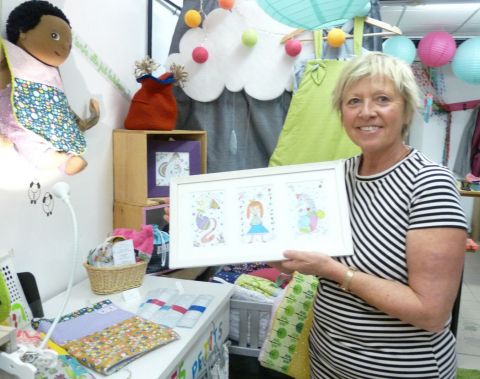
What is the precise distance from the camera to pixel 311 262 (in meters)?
0.99

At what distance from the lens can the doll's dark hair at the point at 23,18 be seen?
1.22 metres

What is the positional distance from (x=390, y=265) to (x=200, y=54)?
156 cm

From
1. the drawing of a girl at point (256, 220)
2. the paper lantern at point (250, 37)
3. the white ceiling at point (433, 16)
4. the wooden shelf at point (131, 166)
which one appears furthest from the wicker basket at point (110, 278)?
the white ceiling at point (433, 16)

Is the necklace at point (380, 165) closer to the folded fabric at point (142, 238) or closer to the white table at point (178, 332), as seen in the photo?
the white table at point (178, 332)

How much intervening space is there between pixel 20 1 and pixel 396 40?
3.18 metres

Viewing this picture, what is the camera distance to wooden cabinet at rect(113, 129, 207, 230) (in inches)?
70.8

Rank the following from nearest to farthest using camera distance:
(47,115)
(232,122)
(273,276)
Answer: (47,115) → (273,276) → (232,122)

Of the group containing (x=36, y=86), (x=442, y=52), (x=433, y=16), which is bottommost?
(x=36, y=86)

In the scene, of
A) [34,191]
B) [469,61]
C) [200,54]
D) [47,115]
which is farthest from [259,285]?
[469,61]

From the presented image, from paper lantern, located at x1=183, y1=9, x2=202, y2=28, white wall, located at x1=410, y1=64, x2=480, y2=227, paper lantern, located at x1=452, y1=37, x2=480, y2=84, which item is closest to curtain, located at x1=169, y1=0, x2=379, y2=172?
paper lantern, located at x1=183, y1=9, x2=202, y2=28

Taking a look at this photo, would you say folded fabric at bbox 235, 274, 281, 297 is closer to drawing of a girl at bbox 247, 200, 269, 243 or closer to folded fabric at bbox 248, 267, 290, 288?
folded fabric at bbox 248, 267, 290, 288

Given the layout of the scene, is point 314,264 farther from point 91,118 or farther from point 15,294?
point 91,118

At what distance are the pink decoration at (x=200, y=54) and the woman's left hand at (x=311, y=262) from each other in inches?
55.7

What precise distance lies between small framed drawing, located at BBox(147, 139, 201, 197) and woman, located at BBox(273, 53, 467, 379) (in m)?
1.00
